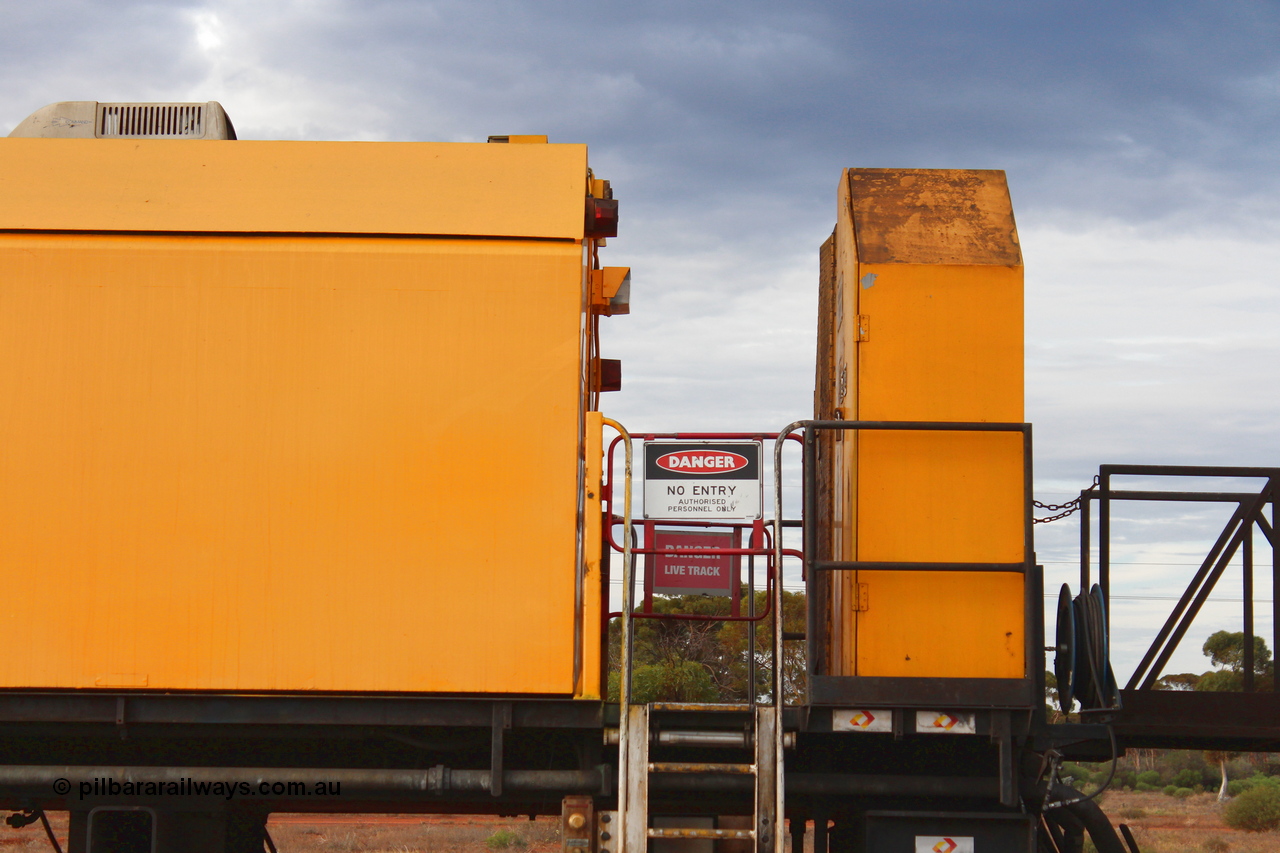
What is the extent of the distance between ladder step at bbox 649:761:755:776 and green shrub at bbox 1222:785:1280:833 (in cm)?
2014

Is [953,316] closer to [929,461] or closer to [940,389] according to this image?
[940,389]

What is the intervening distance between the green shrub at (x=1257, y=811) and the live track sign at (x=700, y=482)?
20.4 meters

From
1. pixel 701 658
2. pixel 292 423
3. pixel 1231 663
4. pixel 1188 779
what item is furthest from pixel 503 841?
pixel 1188 779

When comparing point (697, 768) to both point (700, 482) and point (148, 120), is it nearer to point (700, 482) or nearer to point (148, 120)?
point (700, 482)

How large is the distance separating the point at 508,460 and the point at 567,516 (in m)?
0.39

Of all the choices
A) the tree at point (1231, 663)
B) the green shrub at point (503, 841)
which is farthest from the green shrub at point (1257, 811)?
the green shrub at point (503, 841)

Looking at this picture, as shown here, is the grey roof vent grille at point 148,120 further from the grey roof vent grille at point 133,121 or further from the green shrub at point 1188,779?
the green shrub at point 1188,779

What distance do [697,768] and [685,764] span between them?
77mm

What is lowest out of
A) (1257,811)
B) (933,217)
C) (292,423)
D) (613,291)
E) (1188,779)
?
(1188,779)

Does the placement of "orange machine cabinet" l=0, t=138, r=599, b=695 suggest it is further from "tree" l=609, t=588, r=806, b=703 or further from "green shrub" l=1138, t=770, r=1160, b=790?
"green shrub" l=1138, t=770, r=1160, b=790

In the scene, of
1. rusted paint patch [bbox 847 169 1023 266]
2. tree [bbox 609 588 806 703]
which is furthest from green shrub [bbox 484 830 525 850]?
rusted paint patch [bbox 847 169 1023 266]

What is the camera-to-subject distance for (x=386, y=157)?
5055 mm

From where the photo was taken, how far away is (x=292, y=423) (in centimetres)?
479

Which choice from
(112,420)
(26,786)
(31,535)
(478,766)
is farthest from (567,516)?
(26,786)
